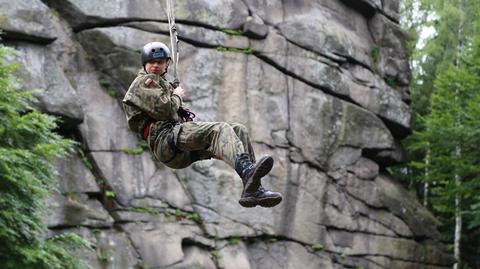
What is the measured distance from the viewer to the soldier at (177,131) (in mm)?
7078

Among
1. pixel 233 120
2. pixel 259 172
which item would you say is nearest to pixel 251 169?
pixel 259 172

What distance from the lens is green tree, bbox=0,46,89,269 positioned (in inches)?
471

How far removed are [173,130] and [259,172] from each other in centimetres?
113

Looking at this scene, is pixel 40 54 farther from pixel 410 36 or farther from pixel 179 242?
pixel 410 36

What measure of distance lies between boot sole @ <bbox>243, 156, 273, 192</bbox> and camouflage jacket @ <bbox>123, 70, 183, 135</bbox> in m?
1.14

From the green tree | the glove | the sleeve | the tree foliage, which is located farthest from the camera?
the tree foliage

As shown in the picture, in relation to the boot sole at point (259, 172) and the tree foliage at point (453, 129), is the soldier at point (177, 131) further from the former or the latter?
the tree foliage at point (453, 129)

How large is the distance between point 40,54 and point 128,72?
6.23 ft

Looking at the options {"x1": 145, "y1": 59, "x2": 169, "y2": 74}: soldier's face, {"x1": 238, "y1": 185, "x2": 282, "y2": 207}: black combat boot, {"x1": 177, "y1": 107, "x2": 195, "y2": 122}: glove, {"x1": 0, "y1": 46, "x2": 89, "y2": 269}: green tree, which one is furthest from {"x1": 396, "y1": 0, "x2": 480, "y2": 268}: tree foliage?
{"x1": 238, "y1": 185, "x2": 282, "y2": 207}: black combat boot

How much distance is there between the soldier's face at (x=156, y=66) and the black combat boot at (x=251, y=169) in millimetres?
1290

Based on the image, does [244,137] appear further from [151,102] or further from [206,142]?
[151,102]

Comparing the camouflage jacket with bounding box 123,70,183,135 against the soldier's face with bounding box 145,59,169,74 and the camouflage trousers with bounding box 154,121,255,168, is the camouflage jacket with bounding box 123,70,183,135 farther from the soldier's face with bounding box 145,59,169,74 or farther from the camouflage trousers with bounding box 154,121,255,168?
the camouflage trousers with bounding box 154,121,255,168

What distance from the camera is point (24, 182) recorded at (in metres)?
12.2

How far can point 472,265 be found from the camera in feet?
76.8
